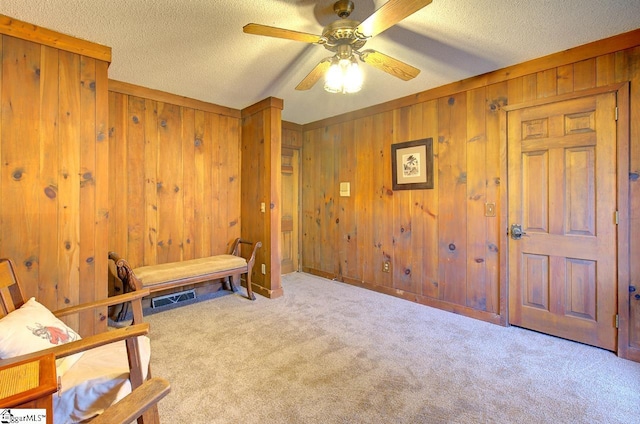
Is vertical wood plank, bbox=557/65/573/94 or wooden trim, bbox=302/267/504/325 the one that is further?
wooden trim, bbox=302/267/504/325

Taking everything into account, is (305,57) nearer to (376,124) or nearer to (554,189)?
(376,124)

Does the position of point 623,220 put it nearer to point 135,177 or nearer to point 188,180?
point 188,180

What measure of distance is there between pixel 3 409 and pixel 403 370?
1995 millimetres

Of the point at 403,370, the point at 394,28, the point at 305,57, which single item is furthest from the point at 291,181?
A: the point at 403,370

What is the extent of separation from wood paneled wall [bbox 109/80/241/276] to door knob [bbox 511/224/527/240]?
3153 millimetres

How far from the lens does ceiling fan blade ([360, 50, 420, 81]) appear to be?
1963mm

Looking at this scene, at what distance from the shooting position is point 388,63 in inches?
80.3

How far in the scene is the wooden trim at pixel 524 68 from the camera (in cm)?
219

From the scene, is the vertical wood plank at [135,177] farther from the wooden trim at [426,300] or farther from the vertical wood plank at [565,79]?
the vertical wood plank at [565,79]

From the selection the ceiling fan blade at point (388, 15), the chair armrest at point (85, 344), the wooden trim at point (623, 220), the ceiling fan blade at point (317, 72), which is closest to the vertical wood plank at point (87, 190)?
the chair armrest at point (85, 344)

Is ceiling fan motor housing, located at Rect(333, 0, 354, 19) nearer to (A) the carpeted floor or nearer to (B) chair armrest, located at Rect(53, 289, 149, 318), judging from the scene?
(B) chair armrest, located at Rect(53, 289, 149, 318)

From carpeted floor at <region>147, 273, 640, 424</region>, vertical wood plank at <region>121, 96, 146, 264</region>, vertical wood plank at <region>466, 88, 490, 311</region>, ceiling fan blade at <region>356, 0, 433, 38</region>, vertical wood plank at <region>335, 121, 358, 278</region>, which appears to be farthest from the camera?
vertical wood plank at <region>335, 121, 358, 278</region>

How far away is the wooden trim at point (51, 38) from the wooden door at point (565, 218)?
136 inches

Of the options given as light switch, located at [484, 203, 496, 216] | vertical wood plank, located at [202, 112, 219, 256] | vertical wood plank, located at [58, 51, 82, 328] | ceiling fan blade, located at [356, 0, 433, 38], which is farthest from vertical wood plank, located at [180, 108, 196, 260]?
light switch, located at [484, 203, 496, 216]
